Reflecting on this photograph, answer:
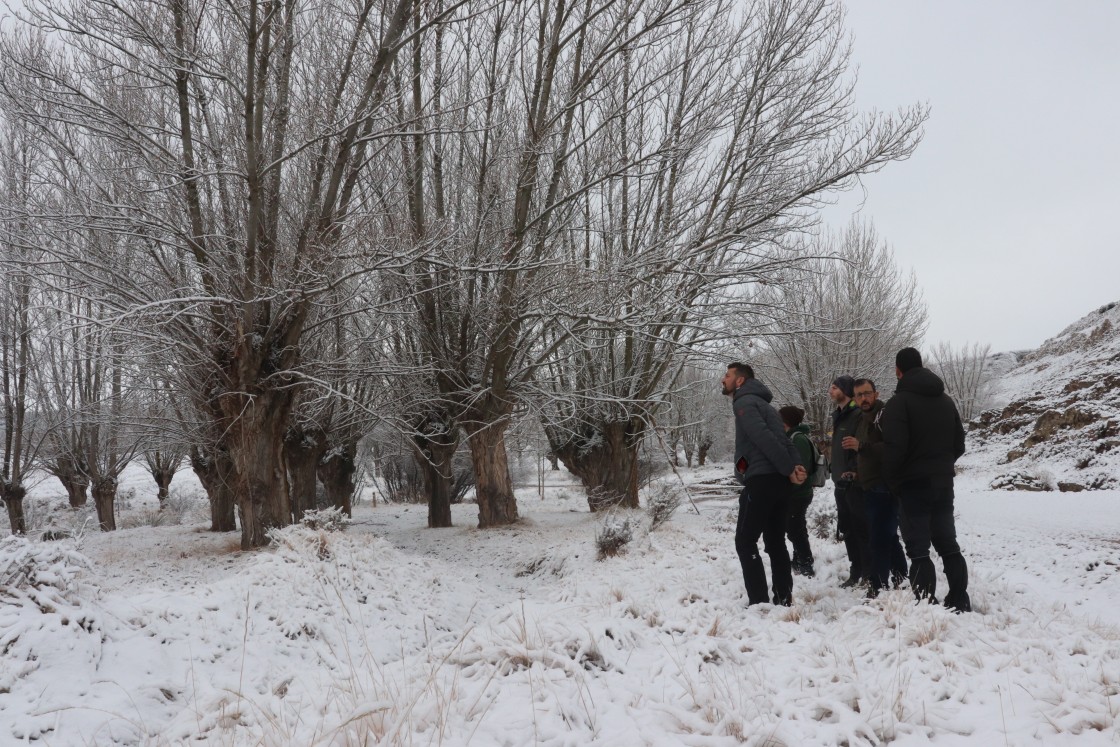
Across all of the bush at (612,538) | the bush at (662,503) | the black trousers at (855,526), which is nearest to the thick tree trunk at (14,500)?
the bush at (612,538)

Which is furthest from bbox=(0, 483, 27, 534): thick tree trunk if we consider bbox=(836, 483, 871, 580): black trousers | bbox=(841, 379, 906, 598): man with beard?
bbox=(841, 379, 906, 598): man with beard

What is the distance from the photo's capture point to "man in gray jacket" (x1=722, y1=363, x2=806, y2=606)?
4.46 m

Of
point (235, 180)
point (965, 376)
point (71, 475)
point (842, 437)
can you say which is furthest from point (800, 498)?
point (965, 376)

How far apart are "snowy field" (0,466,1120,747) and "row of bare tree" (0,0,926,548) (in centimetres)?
304

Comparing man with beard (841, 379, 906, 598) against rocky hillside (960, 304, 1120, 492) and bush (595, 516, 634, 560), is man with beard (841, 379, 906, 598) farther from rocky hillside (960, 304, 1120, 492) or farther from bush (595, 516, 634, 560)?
rocky hillside (960, 304, 1120, 492)

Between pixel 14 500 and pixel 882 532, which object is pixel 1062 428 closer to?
pixel 882 532

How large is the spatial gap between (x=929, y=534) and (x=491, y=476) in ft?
26.6

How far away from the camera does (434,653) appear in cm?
346

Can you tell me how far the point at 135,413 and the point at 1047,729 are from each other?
52.8 feet

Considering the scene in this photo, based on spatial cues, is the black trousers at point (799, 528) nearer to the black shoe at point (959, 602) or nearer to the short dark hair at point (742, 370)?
the short dark hair at point (742, 370)

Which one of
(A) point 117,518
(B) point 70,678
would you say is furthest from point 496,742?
(A) point 117,518

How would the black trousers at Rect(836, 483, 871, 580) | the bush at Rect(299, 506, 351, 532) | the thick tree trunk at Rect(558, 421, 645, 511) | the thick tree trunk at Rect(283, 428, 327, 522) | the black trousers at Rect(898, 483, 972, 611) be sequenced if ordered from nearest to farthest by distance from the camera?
the black trousers at Rect(898, 483, 972, 611)
the black trousers at Rect(836, 483, 871, 580)
the bush at Rect(299, 506, 351, 532)
the thick tree trunk at Rect(283, 428, 327, 522)
the thick tree trunk at Rect(558, 421, 645, 511)

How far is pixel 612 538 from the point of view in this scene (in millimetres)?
7742

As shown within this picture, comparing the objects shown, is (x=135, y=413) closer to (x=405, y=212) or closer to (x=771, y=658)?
(x=405, y=212)
